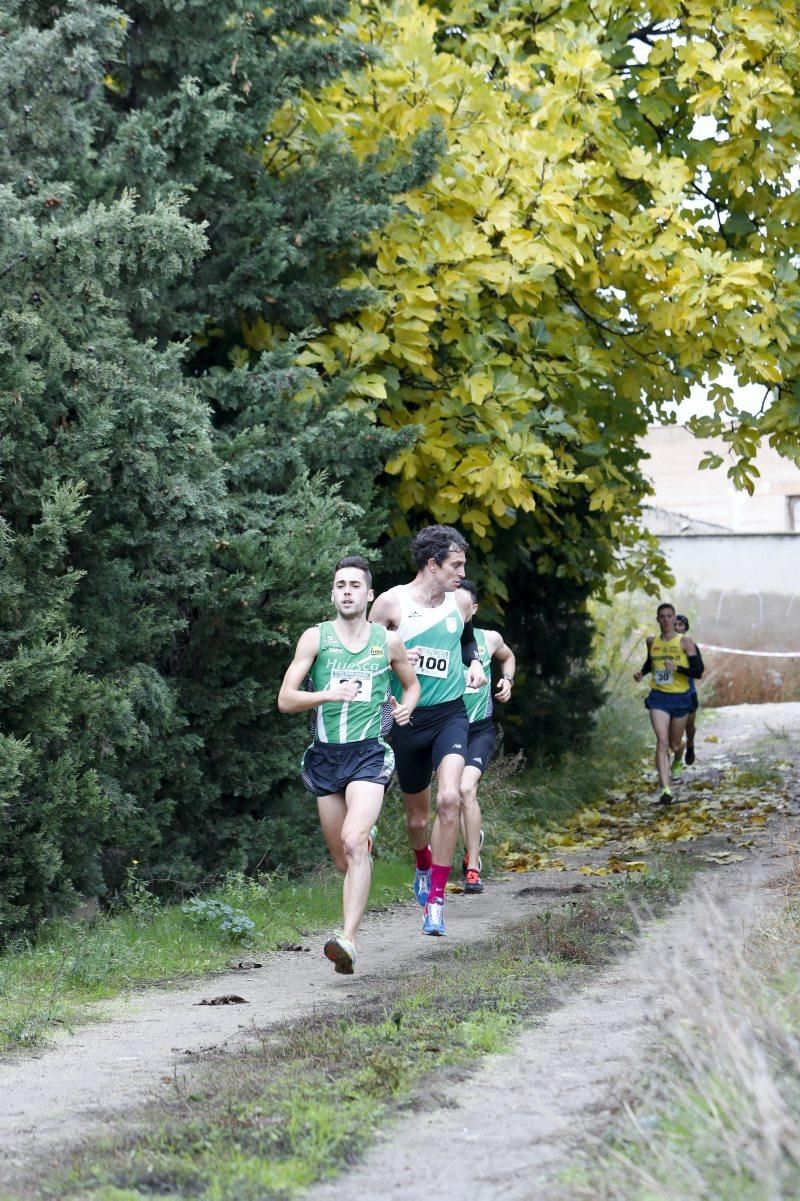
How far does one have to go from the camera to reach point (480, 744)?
11.1 metres

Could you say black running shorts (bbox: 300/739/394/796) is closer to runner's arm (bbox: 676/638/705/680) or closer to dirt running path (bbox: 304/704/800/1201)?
dirt running path (bbox: 304/704/800/1201)

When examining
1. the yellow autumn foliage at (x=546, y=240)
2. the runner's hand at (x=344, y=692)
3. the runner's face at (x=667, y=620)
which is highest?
the yellow autumn foliage at (x=546, y=240)

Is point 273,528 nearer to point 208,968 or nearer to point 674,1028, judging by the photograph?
point 208,968

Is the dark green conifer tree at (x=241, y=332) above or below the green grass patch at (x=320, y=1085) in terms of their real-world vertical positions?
above

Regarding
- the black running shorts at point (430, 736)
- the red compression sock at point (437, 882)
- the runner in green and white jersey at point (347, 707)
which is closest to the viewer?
the runner in green and white jersey at point (347, 707)

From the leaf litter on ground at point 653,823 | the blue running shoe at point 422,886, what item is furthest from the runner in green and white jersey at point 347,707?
the leaf litter on ground at point 653,823

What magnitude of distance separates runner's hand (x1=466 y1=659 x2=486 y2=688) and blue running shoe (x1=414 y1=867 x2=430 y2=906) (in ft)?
3.84

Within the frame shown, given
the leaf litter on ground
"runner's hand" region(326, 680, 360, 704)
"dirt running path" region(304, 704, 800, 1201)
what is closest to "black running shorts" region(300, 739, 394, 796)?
"runner's hand" region(326, 680, 360, 704)

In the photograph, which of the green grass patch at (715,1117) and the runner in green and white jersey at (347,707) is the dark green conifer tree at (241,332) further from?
the green grass patch at (715,1117)

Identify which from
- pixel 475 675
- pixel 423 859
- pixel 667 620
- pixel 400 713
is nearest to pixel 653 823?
pixel 667 620

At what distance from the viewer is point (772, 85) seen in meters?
11.3

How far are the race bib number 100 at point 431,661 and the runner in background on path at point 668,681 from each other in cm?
761

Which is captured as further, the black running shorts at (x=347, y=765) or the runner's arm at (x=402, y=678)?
the runner's arm at (x=402, y=678)

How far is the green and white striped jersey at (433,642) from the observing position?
9086 millimetres
